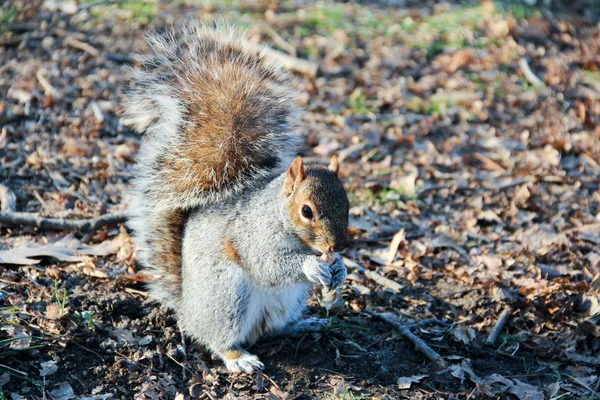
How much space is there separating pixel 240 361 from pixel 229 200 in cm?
70

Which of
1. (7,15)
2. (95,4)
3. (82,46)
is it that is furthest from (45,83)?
(95,4)

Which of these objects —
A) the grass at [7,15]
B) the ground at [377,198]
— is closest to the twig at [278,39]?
the ground at [377,198]

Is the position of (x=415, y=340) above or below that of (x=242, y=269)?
below

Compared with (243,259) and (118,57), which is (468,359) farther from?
(118,57)

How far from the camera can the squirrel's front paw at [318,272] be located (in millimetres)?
2785

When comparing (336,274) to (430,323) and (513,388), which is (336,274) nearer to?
(430,323)

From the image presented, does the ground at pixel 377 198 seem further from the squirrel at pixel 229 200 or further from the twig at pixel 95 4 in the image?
the squirrel at pixel 229 200

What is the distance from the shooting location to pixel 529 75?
19.6 ft

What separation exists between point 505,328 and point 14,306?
90.3 inches

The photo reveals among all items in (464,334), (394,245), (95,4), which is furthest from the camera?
(95,4)

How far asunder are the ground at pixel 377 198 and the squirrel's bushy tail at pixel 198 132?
0.39 metres

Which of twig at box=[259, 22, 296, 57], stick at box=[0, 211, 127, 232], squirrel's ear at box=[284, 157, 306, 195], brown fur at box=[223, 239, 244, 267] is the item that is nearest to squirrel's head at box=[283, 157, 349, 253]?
squirrel's ear at box=[284, 157, 306, 195]

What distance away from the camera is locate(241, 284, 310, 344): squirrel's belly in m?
2.99

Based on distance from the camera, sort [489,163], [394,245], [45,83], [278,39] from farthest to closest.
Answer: [278,39]
[45,83]
[489,163]
[394,245]
